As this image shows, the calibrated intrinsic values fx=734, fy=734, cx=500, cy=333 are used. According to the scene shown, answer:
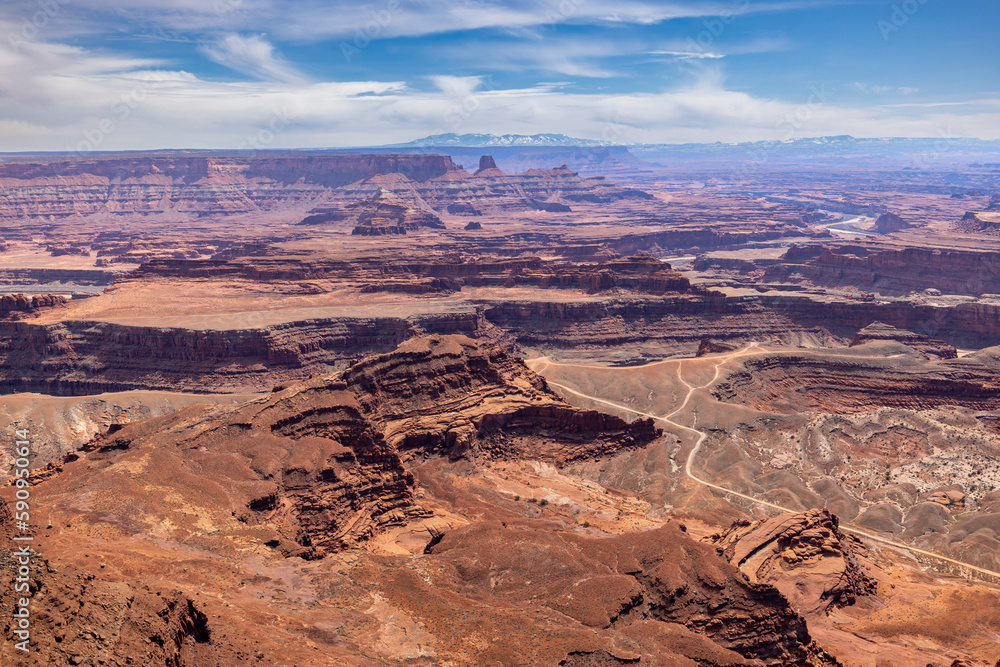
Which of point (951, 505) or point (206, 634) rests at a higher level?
point (206, 634)

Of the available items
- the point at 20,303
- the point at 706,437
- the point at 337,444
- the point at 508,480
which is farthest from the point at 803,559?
the point at 20,303

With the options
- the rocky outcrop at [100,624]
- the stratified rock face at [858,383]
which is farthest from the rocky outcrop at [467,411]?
the rocky outcrop at [100,624]

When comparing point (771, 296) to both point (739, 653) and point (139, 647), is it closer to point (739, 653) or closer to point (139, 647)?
point (739, 653)

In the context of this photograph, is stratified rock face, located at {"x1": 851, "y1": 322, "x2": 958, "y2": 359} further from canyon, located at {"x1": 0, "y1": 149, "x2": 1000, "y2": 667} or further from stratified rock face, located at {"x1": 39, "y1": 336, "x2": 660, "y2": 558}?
stratified rock face, located at {"x1": 39, "y1": 336, "x2": 660, "y2": 558}

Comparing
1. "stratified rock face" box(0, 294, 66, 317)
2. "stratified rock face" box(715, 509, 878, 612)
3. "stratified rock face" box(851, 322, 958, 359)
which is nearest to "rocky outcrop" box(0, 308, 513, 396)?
"stratified rock face" box(0, 294, 66, 317)

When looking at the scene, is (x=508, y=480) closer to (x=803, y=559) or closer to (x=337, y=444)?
(x=337, y=444)

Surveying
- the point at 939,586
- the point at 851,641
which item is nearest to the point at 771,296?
the point at 939,586
